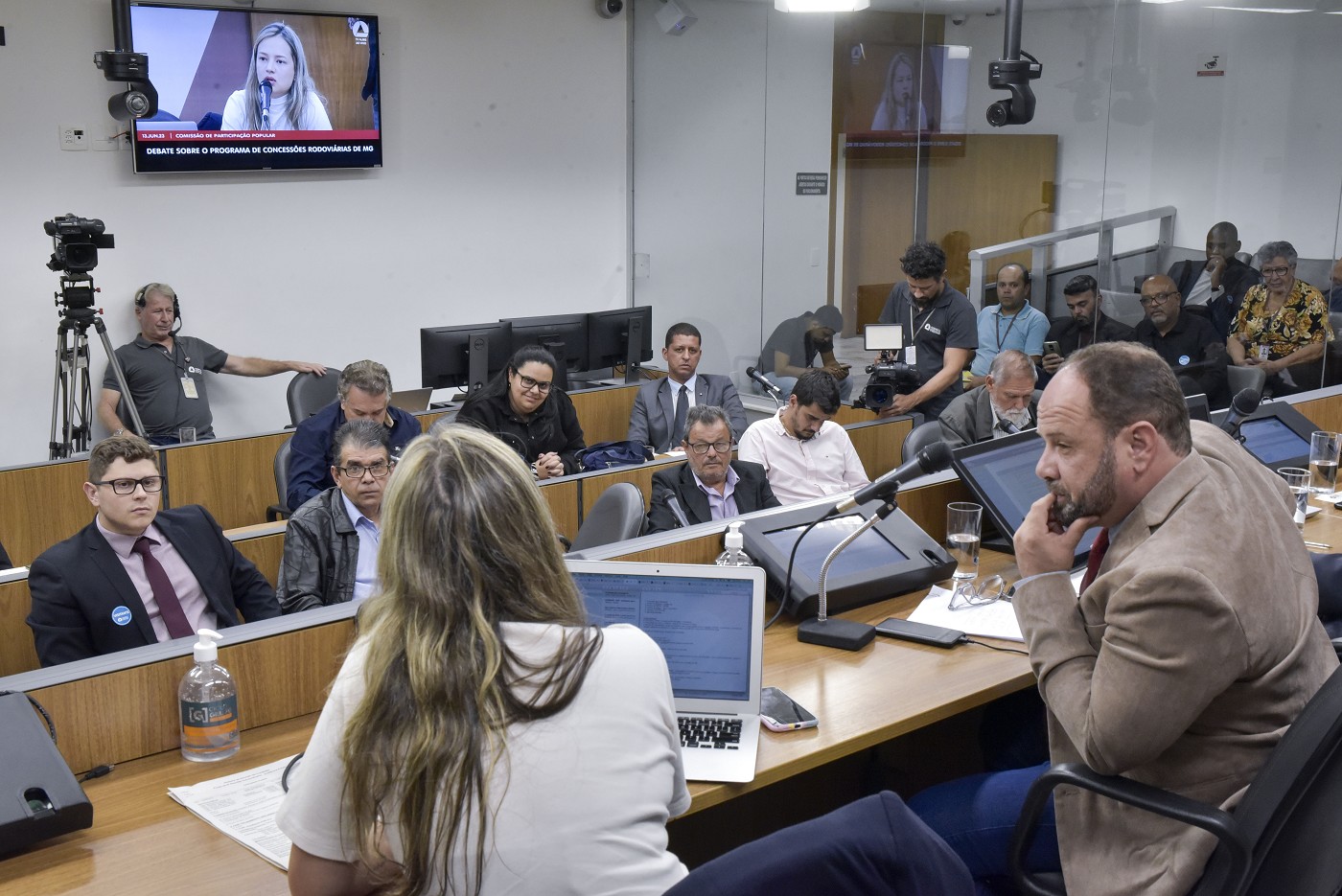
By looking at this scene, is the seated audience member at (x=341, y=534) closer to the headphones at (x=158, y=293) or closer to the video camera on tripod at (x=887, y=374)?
the video camera on tripod at (x=887, y=374)

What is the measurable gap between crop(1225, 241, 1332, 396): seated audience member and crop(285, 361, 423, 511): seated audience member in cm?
433

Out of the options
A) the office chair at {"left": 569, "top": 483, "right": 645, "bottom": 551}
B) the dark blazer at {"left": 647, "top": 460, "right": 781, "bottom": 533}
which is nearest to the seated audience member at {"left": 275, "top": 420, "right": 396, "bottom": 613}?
the office chair at {"left": 569, "top": 483, "right": 645, "bottom": 551}

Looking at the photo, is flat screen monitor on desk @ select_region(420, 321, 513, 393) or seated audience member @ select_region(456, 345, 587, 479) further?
flat screen monitor on desk @ select_region(420, 321, 513, 393)

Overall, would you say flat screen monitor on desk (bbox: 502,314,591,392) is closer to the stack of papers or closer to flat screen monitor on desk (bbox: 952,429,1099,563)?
flat screen monitor on desk (bbox: 952,429,1099,563)

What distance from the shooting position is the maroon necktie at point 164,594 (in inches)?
115

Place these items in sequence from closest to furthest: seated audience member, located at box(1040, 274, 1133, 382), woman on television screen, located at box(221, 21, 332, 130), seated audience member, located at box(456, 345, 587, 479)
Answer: seated audience member, located at box(456, 345, 587, 479)
seated audience member, located at box(1040, 274, 1133, 382)
woman on television screen, located at box(221, 21, 332, 130)

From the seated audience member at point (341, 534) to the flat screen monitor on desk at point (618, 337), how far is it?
2.83 meters

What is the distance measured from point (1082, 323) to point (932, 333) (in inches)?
41.1

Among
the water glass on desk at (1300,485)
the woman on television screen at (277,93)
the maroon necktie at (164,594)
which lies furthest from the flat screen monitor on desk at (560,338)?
the water glass on desk at (1300,485)

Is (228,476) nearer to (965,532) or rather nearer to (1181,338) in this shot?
(965,532)

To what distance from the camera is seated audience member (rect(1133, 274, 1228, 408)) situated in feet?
20.4

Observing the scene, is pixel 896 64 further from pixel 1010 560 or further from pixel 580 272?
pixel 1010 560

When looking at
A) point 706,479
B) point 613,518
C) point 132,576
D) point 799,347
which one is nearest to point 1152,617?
point 613,518

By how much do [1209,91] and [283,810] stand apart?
6.16 meters
